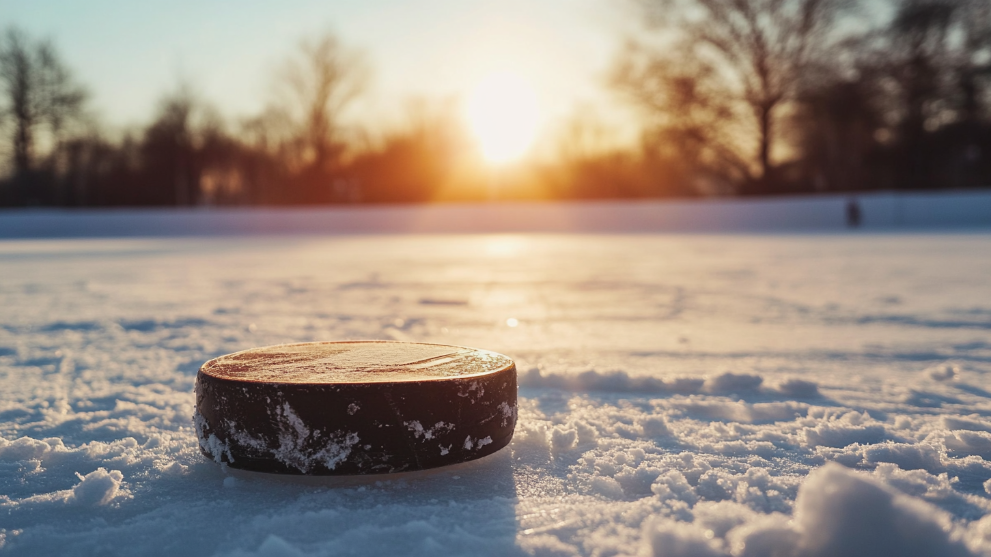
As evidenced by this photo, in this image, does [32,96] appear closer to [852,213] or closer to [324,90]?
[324,90]

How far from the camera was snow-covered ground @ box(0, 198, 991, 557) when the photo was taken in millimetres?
1202

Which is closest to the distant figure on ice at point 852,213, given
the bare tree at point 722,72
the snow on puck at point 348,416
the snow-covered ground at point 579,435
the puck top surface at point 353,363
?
the bare tree at point 722,72

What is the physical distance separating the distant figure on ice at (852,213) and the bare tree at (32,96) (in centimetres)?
2483

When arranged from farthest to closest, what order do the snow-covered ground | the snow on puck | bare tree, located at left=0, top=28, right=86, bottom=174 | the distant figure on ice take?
1. bare tree, located at left=0, top=28, right=86, bottom=174
2. the distant figure on ice
3. the snow on puck
4. the snow-covered ground

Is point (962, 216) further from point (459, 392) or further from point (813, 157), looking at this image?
point (459, 392)

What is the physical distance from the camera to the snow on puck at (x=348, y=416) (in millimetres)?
1367

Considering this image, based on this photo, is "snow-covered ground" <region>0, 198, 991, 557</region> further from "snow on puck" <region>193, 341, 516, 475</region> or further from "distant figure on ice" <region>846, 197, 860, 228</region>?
"distant figure on ice" <region>846, 197, 860, 228</region>

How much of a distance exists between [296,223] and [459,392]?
18979mm

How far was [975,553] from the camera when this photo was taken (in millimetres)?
1131

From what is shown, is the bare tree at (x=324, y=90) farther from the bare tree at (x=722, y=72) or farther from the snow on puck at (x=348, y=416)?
the snow on puck at (x=348, y=416)

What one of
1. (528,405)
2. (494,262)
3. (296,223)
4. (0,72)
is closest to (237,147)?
(0,72)

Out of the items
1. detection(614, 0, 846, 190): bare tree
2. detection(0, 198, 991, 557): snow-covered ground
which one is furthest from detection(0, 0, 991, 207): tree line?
detection(0, 198, 991, 557): snow-covered ground

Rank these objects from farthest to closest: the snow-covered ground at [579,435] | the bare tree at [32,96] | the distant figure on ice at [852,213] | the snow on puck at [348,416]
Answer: the bare tree at [32,96] → the distant figure on ice at [852,213] → the snow on puck at [348,416] → the snow-covered ground at [579,435]

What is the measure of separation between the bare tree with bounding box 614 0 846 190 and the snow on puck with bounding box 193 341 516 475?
69.4ft
